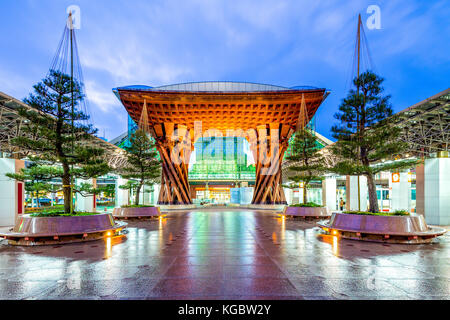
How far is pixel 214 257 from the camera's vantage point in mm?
7570

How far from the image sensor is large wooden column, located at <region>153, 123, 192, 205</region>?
31.9m

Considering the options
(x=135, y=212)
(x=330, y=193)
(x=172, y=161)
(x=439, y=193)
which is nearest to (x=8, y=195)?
(x=135, y=212)

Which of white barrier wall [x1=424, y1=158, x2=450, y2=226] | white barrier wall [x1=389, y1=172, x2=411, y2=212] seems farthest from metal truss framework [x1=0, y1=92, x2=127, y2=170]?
white barrier wall [x1=389, y1=172, x2=411, y2=212]

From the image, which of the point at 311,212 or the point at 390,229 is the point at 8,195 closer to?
the point at 311,212

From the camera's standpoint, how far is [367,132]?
12.9 m

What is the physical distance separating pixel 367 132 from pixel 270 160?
1966 centimetres

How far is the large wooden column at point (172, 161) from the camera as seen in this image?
31922 millimetres

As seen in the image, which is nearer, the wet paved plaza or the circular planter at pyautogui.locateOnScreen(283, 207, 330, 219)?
the wet paved plaza

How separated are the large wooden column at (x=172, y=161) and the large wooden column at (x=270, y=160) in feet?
30.8

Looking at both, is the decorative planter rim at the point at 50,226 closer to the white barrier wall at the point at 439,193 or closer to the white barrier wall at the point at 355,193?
the white barrier wall at the point at 439,193

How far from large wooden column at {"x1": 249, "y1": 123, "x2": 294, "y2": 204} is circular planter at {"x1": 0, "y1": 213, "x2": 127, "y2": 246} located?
2448 cm

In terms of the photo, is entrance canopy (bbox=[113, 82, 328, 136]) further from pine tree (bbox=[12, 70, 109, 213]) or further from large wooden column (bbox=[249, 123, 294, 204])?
pine tree (bbox=[12, 70, 109, 213])
